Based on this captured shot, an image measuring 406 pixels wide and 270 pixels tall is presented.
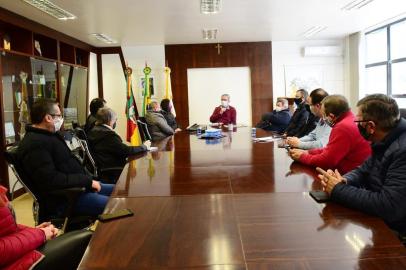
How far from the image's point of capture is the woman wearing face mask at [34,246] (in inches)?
61.4

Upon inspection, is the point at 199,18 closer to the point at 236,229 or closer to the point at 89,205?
the point at 89,205

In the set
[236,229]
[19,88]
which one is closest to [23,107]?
[19,88]

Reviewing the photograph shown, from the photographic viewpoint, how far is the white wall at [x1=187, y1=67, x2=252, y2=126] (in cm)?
892

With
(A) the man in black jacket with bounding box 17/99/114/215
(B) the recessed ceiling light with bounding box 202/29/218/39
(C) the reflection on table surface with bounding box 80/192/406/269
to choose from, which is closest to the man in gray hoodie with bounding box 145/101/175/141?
(B) the recessed ceiling light with bounding box 202/29/218/39

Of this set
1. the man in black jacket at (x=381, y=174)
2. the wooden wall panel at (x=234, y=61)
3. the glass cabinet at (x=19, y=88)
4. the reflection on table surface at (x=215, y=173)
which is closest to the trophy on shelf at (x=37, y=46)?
the glass cabinet at (x=19, y=88)

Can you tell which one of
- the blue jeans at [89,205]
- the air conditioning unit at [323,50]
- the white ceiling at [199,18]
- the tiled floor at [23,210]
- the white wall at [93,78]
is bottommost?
the tiled floor at [23,210]

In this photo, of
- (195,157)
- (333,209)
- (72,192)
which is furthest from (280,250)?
(195,157)

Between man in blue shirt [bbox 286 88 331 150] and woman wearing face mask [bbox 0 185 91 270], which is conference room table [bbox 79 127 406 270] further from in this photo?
man in blue shirt [bbox 286 88 331 150]

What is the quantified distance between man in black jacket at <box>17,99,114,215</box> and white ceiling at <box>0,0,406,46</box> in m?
2.44

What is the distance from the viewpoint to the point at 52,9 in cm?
500

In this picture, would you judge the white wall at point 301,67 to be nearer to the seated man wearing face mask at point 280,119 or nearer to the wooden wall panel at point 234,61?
the wooden wall panel at point 234,61

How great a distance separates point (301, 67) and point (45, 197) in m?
7.27

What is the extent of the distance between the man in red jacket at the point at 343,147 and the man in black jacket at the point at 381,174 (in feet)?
1.56

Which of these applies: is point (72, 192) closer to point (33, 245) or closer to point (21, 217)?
point (33, 245)
